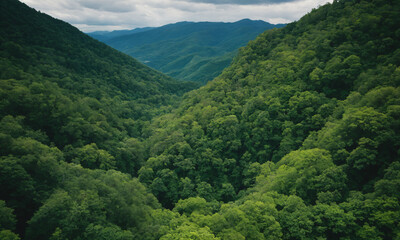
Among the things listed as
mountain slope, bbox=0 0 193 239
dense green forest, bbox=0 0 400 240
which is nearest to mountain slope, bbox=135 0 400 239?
dense green forest, bbox=0 0 400 240

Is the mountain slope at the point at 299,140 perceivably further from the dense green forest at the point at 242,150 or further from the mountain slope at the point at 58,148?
the mountain slope at the point at 58,148

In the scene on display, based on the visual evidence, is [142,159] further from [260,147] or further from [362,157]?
[362,157]

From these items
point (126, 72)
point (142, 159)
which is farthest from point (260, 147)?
point (126, 72)

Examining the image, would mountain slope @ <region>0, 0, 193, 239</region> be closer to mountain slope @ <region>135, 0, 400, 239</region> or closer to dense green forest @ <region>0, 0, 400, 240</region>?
dense green forest @ <region>0, 0, 400, 240</region>

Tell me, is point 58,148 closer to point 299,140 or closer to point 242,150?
point 242,150

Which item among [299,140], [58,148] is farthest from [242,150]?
[58,148]

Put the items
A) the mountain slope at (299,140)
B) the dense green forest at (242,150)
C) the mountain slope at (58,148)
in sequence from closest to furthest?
the mountain slope at (58,148) < the dense green forest at (242,150) < the mountain slope at (299,140)

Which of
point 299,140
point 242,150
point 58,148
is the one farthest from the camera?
point 242,150

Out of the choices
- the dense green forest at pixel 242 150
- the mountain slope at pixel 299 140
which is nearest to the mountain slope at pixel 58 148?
the dense green forest at pixel 242 150
